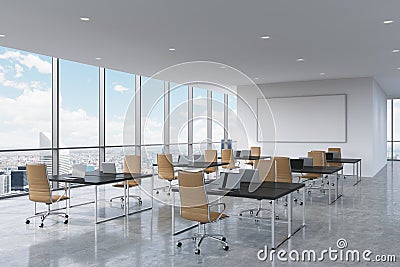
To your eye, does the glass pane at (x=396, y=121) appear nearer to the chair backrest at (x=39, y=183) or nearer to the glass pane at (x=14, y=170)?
the glass pane at (x=14, y=170)

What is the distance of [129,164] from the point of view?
7160mm

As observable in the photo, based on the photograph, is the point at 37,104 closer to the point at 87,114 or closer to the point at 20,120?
the point at 20,120

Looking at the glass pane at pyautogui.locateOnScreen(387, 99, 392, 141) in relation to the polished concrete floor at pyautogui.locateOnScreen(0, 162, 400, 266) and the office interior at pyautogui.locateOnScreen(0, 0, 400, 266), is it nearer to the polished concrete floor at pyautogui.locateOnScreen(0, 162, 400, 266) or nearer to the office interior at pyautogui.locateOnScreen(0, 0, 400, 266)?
the office interior at pyautogui.locateOnScreen(0, 0, 400, 266)

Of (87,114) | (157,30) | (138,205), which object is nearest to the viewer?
(157,30)

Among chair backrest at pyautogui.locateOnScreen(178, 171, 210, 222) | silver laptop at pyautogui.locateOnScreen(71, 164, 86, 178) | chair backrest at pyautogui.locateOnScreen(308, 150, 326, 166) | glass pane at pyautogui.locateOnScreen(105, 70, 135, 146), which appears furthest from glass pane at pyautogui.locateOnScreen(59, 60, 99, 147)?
chair backrest at pyautogui.locateOnScreen(178, 171, 210, 222)

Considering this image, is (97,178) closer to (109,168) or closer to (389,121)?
(109,168)

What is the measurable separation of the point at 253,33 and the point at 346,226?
3232mm

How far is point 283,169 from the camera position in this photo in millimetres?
6688

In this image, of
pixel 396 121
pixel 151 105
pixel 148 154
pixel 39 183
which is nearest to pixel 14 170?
pixel 39 183

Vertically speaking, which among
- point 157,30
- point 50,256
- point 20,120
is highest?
point 157,30

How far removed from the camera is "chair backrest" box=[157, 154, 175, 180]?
7.91 m

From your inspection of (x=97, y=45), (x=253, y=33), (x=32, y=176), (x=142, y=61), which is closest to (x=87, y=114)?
(x=142, y=61)

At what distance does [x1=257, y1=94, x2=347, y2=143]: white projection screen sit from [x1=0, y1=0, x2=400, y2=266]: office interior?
0.14 ft

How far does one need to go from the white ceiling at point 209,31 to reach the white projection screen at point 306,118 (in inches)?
104
